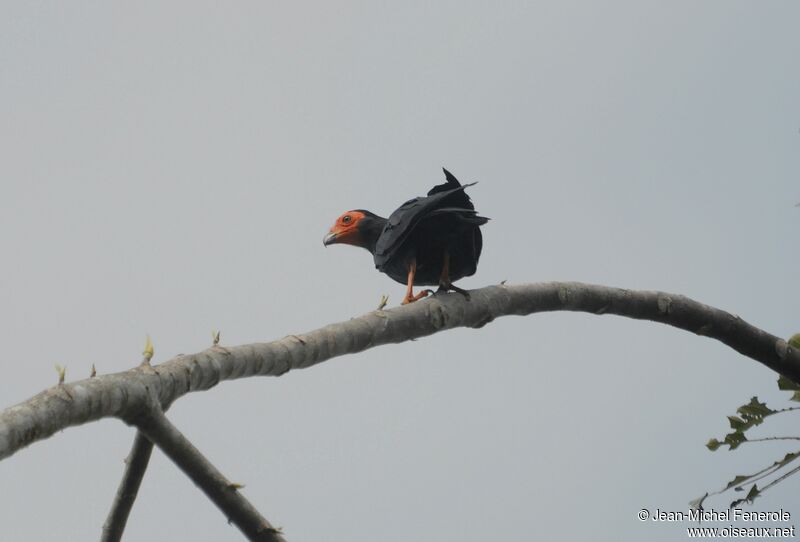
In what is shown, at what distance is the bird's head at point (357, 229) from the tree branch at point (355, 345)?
1.96m

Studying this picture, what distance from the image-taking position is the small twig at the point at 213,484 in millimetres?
3121

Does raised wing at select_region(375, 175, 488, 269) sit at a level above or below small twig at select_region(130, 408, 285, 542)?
above

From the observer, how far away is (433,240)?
600cm

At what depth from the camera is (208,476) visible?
3.18 meters

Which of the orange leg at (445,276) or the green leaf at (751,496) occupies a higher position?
the orange leg at (445,276)

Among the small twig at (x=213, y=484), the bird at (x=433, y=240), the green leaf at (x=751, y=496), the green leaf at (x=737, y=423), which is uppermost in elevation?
the bird at (x=433, y=240)

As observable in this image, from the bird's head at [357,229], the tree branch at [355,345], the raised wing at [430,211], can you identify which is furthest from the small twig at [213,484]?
the bird's head at [357,229]

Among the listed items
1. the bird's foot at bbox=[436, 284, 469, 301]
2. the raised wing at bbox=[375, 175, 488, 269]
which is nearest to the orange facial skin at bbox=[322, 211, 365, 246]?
the raised wing at bbox=[375, 175, 488, 269]

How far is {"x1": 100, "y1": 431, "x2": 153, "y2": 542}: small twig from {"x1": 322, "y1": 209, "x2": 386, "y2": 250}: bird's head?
367 centimetres

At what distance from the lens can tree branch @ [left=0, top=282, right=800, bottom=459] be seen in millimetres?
2832

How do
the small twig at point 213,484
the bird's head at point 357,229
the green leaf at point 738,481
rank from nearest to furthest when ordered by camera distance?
the small twig at point 213,484 → the green leaf at point 738,481 → the bird's head at point 357,229

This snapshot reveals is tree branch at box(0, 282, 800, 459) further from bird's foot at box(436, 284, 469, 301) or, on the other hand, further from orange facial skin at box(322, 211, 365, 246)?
orange facial skin at box(322, 211, 365, 246)

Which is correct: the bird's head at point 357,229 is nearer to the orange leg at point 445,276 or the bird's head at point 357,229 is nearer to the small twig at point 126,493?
the orange leg at point 445,276

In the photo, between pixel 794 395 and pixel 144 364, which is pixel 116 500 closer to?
pixel 144 364
